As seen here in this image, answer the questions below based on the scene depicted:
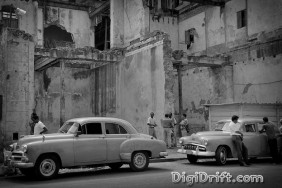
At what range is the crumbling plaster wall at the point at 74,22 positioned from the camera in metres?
24.5

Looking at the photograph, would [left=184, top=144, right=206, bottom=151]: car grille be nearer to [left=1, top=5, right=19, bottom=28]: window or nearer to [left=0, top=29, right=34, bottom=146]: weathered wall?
[left=0, top=29, right=34, bottom=146]: weathered wall

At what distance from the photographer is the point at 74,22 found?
2533cm

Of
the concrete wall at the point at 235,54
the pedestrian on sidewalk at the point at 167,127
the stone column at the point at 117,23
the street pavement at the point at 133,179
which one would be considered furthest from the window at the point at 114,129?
the concrete wall at the point at 235,54

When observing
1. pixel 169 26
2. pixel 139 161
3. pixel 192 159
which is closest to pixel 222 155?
pixel 192 159

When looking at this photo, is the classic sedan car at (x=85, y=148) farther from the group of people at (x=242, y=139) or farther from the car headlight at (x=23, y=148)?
the group of people at (x=242, y=139)

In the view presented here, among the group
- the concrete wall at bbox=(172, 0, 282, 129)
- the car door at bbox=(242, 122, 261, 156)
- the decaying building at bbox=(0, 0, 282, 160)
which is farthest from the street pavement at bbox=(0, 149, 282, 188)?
the concrete wall at bbox=(172, 0, 282, 129)

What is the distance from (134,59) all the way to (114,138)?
1049 cm

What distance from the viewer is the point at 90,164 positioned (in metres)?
8.90

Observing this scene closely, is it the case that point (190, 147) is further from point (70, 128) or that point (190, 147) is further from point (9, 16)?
point (9, 16)

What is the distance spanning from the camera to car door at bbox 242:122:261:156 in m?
11.0

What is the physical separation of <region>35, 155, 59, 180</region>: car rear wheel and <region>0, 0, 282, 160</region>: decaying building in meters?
5.68

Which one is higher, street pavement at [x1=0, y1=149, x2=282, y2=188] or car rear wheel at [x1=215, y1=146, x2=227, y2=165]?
car rear wheel at [x1=215, y1=146, x2=227, y2=165]

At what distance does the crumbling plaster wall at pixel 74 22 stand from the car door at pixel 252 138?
55.4 feet

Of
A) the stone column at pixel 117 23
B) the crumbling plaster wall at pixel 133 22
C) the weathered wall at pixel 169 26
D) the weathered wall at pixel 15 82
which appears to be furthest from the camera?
the weathered wall at pixel 169 26
